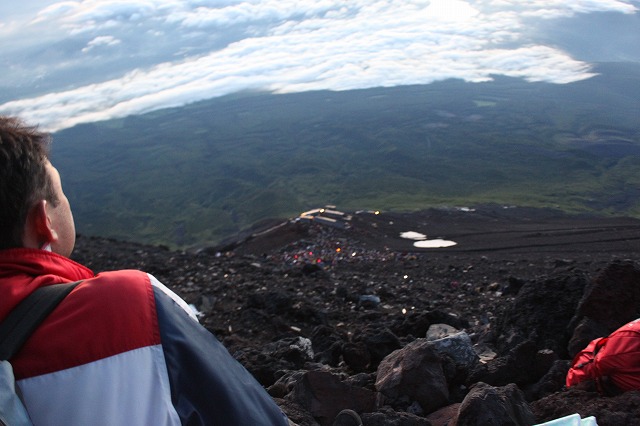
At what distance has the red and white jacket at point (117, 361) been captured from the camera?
6.15 ft

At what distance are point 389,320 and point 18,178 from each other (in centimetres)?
725

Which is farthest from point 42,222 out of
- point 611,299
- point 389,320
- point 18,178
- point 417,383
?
point 389,320

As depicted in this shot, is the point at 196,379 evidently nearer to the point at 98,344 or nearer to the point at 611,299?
the point at 98,344

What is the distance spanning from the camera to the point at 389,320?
8.91m

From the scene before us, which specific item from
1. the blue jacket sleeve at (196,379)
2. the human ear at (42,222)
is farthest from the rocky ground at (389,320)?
the human ear at (42,222)

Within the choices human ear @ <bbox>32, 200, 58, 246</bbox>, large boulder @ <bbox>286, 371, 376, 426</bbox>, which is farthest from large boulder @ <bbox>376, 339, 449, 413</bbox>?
human ear @ <bbox>32, 200, 58, 246</bbox>

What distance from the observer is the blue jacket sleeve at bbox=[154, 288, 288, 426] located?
6.36ft

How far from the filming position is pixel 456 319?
7.86 metres

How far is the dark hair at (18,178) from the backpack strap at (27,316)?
191 mm

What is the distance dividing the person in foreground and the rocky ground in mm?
2131

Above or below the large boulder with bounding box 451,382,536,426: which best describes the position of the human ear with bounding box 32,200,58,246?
above

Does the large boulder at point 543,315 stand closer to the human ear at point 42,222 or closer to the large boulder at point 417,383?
the large boulder at point 417,383

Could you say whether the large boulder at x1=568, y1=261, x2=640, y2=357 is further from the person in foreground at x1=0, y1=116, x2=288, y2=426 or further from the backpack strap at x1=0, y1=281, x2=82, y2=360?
the backpack strap at x1=0, y1=281, x2=82, y2=360

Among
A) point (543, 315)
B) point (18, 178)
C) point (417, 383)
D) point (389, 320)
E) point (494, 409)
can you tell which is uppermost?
point (18, 178)
